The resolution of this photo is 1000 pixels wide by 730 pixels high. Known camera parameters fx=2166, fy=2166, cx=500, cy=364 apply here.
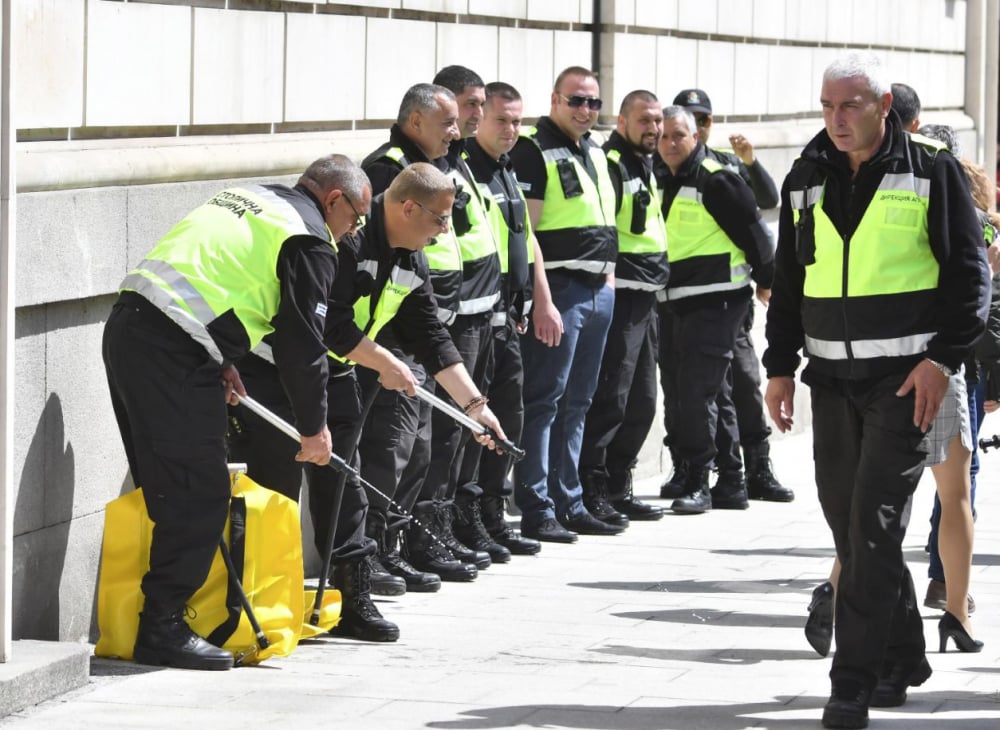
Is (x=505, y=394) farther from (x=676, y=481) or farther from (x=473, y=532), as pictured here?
(x=676, y=481)

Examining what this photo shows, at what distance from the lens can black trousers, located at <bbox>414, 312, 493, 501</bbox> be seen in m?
8.95

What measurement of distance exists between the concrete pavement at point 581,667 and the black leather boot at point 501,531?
10 centimetres

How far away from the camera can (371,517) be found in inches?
335

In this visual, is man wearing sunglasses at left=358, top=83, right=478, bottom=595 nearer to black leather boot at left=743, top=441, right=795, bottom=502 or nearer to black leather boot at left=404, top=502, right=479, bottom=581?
black leather boot at left=404, top=502, right=479, bottom=581

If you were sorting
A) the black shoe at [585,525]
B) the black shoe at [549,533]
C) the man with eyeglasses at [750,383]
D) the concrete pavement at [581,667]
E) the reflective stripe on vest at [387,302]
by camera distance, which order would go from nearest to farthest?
1. the concrete pavement at [581,667]
2. the reflective stripe on vest at [387,302]
3. the black shoe at [549,533]
4. the black shoe at [585,525]
5. the man with eyeglasses at [750,383]

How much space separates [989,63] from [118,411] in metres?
15.3

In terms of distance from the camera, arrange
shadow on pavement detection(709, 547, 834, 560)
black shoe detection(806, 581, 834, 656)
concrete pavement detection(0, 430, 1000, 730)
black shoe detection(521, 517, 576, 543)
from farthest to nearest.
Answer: black shoe detection(521, 517, 576, 543), shadow on pavement detection(709, 547, 834, 560), black shoe detection(806, 581, 834, 656), concrete pavement detection(0, 430, 1000, 730)

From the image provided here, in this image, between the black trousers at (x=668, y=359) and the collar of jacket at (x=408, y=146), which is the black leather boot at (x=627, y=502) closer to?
the black trousers at (x=668, y=359)

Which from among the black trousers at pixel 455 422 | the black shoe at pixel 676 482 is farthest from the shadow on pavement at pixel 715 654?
the black shoe at pixel 676 482

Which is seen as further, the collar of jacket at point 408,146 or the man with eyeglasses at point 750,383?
the man with eyeglasses at point 750,383

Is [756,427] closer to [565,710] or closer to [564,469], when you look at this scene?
[564,469]

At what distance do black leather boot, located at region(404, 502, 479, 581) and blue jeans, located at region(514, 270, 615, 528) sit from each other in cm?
103

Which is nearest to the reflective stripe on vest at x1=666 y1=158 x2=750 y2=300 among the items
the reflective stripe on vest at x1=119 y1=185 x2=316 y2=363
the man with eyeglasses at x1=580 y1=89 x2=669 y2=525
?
the man with eyeglasses at x1=580 y1=89 x2=669 y2=525

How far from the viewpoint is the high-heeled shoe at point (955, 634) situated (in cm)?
749
